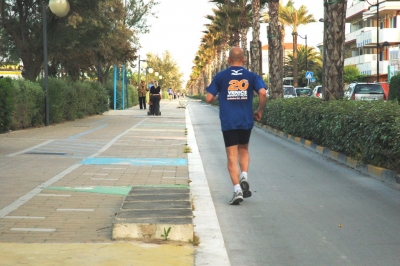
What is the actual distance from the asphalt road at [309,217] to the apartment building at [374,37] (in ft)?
158

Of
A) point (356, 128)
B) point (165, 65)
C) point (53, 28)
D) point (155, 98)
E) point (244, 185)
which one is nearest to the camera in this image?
point (244, 185)

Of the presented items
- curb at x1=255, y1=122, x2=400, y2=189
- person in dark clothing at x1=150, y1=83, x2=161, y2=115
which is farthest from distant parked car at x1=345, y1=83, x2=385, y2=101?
curb at x1=255, y1=122, x2=400, y2=189

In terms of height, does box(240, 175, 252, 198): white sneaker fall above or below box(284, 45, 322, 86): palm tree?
below

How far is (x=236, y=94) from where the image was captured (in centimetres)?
841

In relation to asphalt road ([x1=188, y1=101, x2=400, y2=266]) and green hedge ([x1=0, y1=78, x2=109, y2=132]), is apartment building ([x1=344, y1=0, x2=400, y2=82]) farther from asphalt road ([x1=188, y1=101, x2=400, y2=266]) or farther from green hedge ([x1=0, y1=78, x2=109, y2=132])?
asphalt road ([x1=188, y1=101, x2=400, y2=266])

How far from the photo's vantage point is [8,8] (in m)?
27.7

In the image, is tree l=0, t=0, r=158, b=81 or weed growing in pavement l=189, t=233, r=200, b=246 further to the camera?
tree l=0, t=0, r=158, b=81

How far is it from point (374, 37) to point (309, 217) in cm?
6333

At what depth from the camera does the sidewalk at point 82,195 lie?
545cm

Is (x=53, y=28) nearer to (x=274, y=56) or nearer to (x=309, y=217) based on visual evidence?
(x=274, y=56)

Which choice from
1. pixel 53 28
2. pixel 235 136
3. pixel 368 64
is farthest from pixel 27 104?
pixel 368 64

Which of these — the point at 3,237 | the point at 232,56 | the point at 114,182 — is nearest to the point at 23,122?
the point at 114,182

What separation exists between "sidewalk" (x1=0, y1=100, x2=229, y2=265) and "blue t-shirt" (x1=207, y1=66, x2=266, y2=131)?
3.46 feet

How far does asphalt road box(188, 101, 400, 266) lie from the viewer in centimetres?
584
